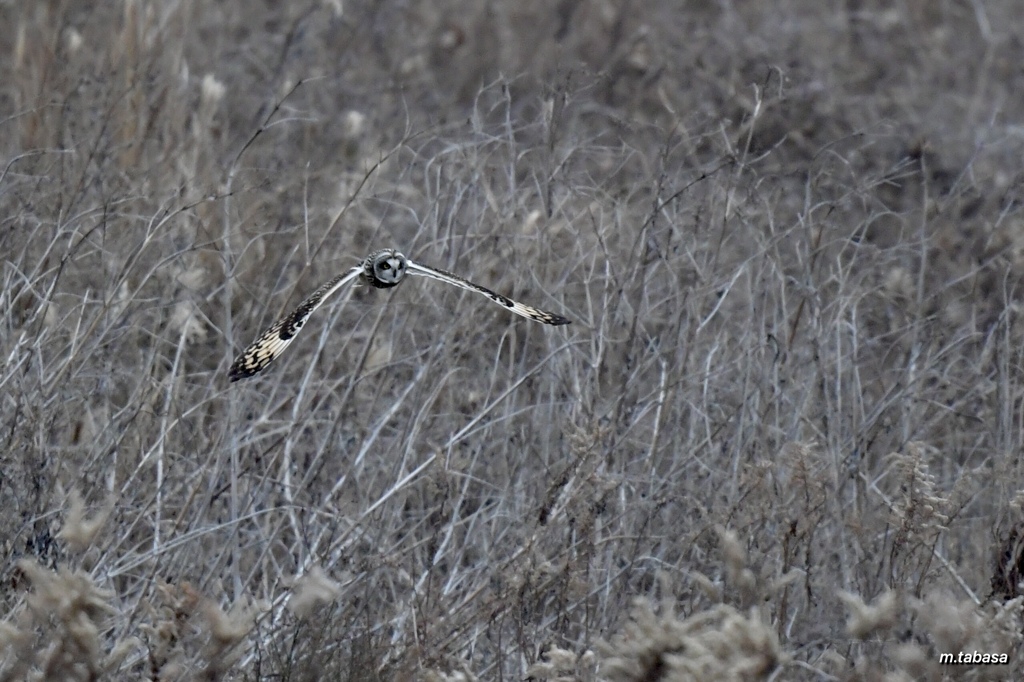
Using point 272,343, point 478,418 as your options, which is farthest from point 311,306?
point 478,418

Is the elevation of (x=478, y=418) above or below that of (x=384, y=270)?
below

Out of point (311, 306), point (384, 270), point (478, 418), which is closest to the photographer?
point (311, 306)

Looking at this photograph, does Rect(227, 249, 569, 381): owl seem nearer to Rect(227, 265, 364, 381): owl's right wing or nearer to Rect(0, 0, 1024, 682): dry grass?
Rect(227, 265, 364, 381): owl's right wing

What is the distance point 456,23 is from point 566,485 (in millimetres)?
5595

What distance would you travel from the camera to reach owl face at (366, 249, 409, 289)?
9.24 ft

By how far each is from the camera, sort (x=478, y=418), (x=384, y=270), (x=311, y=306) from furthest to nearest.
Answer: (x=478, y=418)
(x=384, y=270)
(x=311, y=306)

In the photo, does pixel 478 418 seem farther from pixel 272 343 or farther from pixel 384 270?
pixel 272 343

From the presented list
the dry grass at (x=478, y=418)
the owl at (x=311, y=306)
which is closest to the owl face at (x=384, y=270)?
the owl at (x=311, y=306)

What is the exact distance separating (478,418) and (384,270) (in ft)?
2.16

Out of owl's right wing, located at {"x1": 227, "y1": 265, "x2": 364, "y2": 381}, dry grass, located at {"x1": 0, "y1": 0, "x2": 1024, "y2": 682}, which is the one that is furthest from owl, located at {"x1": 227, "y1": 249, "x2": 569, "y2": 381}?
dry grass, located at {"x1": 0, "y1": 0, "x2": 1024, "y2": 682}

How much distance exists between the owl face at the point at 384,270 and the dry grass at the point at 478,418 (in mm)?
473

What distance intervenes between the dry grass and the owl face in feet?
1.55

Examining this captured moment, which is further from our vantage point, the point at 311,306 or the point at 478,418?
the point at 478,418

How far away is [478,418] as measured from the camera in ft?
11.0
